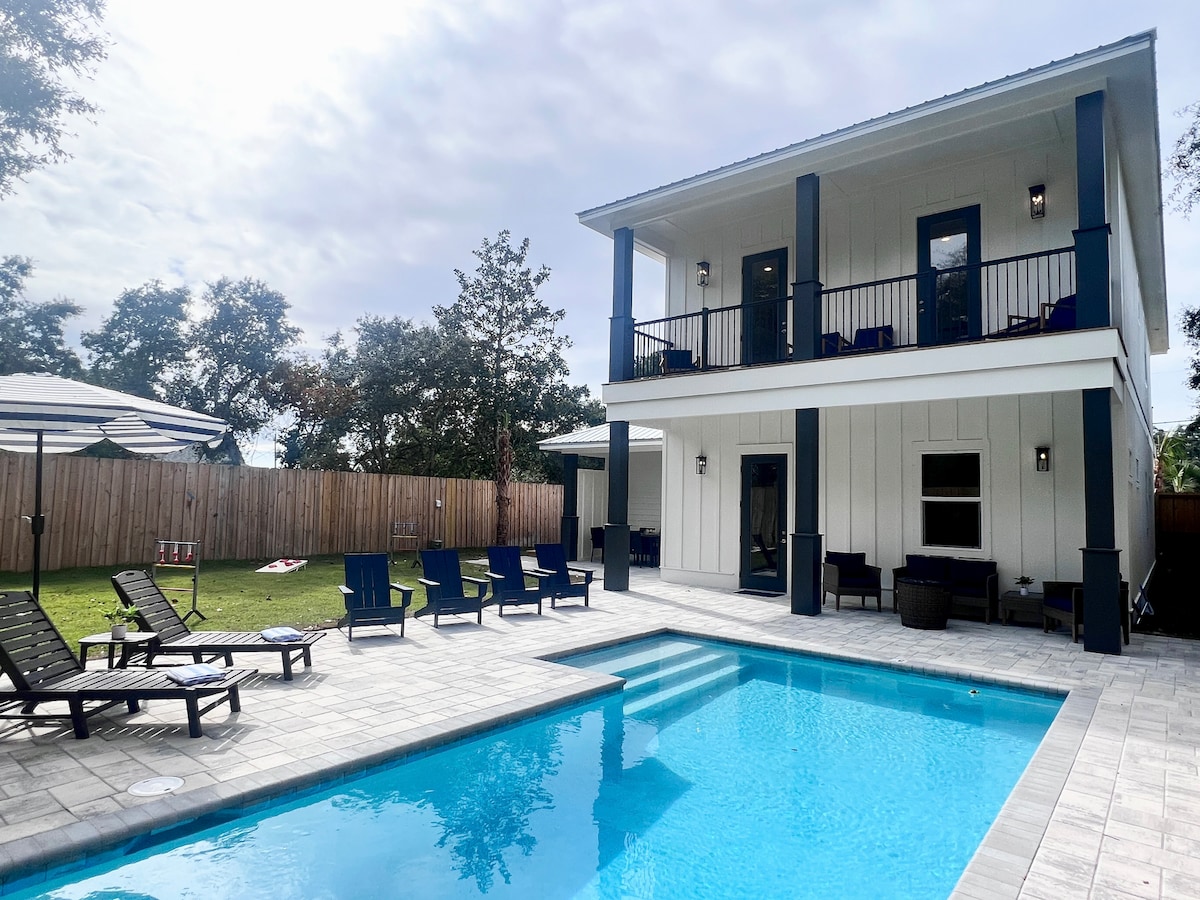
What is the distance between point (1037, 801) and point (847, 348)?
25.8 feet

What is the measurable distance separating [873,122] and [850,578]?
20.4 ft

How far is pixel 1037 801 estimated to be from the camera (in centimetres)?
364

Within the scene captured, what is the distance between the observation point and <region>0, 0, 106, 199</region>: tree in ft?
41.0

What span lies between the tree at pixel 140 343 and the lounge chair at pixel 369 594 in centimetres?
1880

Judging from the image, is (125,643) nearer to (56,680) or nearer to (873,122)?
(56,680)

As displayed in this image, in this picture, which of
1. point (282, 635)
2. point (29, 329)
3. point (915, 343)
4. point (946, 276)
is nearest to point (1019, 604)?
point (915, 343)

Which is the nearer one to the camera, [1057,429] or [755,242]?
[1057,429]

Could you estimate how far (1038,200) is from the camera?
29.9ft

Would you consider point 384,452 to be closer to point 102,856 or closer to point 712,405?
point 712,405

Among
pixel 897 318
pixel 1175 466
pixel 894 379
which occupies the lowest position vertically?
pixel 1175 466

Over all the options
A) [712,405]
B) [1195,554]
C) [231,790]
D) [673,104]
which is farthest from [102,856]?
[1195,554]

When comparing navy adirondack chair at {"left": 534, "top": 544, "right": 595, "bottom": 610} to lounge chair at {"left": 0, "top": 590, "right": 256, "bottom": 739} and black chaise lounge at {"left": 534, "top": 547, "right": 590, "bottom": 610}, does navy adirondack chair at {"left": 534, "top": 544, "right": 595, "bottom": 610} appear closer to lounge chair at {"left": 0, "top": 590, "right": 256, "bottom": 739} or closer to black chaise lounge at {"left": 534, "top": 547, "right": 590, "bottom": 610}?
black chaise lounge at {"left": 534, "top": 547, "right": 590, "bottom": 610}

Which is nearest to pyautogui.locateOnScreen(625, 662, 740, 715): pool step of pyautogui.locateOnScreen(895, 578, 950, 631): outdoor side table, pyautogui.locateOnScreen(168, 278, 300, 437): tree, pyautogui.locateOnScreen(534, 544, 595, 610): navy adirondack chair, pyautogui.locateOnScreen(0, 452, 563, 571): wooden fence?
pyautogui.locateOnScreen(895, 578, 950, 631): outdoor side table

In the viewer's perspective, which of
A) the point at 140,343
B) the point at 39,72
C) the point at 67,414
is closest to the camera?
the point at 67,414
